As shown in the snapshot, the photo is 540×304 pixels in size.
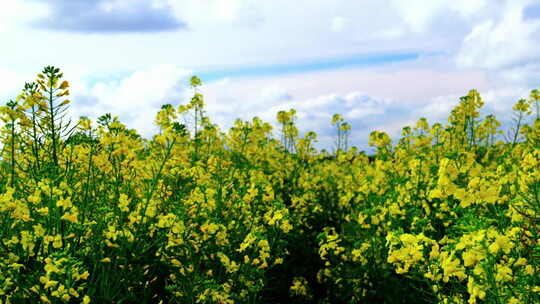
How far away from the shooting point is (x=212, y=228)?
377 centimetres

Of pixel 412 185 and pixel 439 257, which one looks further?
pixel 412 185

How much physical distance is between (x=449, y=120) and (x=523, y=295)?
211 inches

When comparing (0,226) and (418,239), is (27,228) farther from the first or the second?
(418,239)

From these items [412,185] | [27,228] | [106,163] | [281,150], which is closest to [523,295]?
[412,185]

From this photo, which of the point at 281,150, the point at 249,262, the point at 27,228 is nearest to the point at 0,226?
the point at 27,228

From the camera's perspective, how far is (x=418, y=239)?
2.89m

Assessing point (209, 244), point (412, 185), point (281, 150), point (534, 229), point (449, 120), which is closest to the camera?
point (534, 229)

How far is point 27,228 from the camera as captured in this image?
137 inches

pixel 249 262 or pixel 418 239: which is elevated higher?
pixel 418 239

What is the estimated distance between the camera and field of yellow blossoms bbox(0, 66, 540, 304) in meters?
2.76

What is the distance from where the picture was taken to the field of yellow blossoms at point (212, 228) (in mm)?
2764

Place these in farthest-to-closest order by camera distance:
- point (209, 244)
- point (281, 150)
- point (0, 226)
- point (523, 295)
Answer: point (281, 150), point (209, 244), point (0, 226), point (523, 295)

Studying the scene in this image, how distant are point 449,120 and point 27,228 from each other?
6093mm

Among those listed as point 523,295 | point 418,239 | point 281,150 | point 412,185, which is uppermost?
point 281,150
